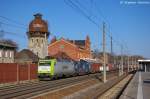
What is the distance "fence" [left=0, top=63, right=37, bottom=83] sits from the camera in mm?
41625

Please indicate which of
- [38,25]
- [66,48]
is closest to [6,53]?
[38,25]

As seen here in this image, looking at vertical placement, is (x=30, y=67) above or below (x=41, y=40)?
below

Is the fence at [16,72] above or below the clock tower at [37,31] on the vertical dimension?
below

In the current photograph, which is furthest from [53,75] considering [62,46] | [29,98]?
[62,46]

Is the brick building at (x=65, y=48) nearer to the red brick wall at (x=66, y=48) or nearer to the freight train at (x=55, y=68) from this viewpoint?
the red brick wall at (x=66, y=48)

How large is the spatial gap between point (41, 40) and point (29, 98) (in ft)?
261

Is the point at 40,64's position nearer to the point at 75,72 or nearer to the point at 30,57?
the point at 75,72

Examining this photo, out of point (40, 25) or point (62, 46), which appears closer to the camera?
point (40, 25)

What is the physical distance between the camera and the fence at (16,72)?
137ft

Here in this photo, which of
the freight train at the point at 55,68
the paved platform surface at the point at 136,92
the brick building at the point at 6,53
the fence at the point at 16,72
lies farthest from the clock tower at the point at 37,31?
the paved platform surface at the point at 136,92

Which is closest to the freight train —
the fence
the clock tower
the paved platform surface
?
the fence

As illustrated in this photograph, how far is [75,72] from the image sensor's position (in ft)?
213

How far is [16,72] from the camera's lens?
148ft

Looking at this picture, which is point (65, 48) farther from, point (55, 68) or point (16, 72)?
point (16, 72)
